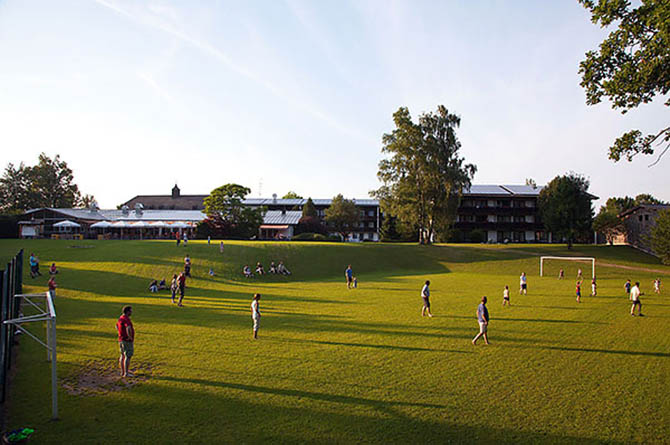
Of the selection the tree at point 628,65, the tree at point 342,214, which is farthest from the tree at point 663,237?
the tree at point 342,214

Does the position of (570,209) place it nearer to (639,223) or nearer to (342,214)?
(639,223)

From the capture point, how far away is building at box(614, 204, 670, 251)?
54062mm

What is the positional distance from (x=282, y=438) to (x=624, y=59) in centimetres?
1918

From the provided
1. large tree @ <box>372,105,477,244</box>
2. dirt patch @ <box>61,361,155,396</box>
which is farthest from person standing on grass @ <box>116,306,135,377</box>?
large tree @ <box>372,105,477,244</box>

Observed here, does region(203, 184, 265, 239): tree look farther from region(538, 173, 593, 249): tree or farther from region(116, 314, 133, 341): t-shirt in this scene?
region(116, 314, 133, 341): t-shirt

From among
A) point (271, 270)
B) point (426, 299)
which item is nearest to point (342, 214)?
point (271, 270)

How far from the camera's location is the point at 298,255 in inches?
1750

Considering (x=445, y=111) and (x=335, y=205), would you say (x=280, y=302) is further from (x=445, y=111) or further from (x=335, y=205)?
(x=335, y=205)

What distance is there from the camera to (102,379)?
36.1ft

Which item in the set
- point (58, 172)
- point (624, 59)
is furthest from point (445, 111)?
point (58, 172)

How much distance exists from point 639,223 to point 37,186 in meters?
116

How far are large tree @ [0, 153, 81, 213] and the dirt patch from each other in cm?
9211

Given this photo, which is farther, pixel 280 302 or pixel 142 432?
pixel 280 302

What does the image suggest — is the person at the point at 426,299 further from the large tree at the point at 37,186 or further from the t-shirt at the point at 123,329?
the large tree at the point at 37,186
